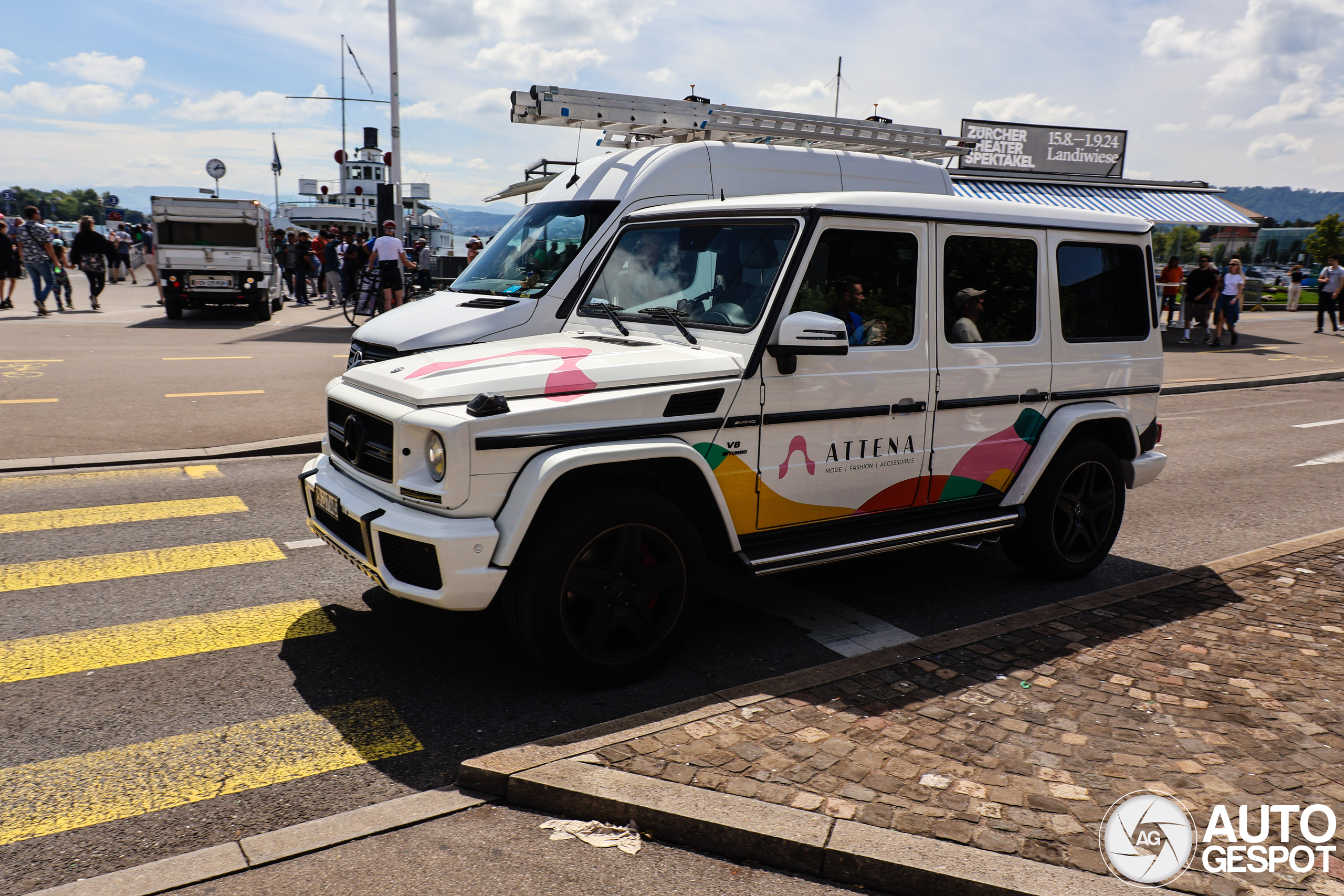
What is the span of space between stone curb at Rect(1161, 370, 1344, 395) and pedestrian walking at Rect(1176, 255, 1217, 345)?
382 cm

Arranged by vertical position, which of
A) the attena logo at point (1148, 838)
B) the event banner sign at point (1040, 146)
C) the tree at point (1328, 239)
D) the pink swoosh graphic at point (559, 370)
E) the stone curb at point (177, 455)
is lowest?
the attena logo at point (1148, 838)

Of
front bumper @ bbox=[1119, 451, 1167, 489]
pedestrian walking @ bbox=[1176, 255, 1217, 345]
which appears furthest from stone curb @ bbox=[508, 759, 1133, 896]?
pedestrian walking @ bbox=[1176, 255, 1217, 345]

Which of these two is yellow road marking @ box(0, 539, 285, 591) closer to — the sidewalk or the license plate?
the license plate

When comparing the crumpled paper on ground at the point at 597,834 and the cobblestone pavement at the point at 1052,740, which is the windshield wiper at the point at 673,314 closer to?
the cobblestone pavement at the point at 1052,740

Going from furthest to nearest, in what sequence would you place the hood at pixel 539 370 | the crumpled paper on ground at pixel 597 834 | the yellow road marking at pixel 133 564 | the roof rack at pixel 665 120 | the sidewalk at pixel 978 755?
the roof rack at pixel 665 120, the yellow road marking at pixel 133 564, the hood at pixel 539 370, the crumpled paper on ground at pixel 597 834, the sidewalk at pixel 978 755

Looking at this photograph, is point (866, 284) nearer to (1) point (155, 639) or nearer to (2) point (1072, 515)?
(2) point (1072, 515)

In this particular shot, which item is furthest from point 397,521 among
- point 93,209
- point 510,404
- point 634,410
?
point 93,209

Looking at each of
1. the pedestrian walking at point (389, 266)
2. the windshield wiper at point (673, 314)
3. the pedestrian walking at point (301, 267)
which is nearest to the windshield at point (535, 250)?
the windshield wiper at point (673, 314)

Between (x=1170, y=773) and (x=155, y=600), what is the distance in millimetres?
4867

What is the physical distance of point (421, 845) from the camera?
2.99m

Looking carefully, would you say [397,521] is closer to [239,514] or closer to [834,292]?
[834,292]

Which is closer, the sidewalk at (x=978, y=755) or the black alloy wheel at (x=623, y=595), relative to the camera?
the sidewalk at (x=978, y=755)

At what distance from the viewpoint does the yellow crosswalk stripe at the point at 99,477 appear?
7.27 metres

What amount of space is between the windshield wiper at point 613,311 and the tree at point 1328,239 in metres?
122
